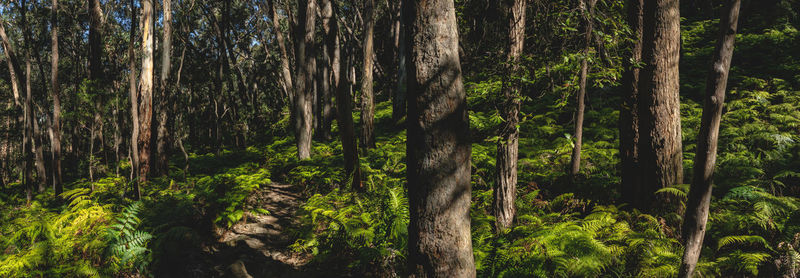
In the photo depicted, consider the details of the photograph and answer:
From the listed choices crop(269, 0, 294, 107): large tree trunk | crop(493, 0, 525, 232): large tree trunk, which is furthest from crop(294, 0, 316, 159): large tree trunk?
crop(493, 0, 525, 232): large tree trunk

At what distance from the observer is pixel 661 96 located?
4.95 m

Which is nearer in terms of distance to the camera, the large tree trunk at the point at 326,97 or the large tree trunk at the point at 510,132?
the large tree trunk at the point at 510,132

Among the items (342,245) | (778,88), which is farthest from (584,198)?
(778,88)

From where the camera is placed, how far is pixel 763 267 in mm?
3664

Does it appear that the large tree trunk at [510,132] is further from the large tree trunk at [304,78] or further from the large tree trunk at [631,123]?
the large tree trunk at [304,78]

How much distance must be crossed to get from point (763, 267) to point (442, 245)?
337 cm

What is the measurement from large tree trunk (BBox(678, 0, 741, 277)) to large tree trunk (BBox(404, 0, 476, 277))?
154 centimetres

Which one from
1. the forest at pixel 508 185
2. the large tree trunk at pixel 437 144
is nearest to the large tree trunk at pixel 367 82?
the forest at pixel 508 185

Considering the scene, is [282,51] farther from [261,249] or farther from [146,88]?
[261,249]

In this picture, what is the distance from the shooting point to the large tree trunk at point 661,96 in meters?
4.91

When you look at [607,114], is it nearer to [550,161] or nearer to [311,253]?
[550,161]

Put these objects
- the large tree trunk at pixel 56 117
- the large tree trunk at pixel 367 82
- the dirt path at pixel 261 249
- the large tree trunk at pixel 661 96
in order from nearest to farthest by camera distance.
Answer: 1. the dirt path at pixel 261 249
2. the large tree trunk at pixel 661 96
3. the large tree trunk at pixel 56 117
4. the large tree trunk at pixel 367 82

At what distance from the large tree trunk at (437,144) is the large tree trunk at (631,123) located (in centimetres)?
354

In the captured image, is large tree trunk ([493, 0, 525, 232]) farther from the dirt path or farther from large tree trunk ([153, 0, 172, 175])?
large tree trunk ([153, 0, 172, 175])
